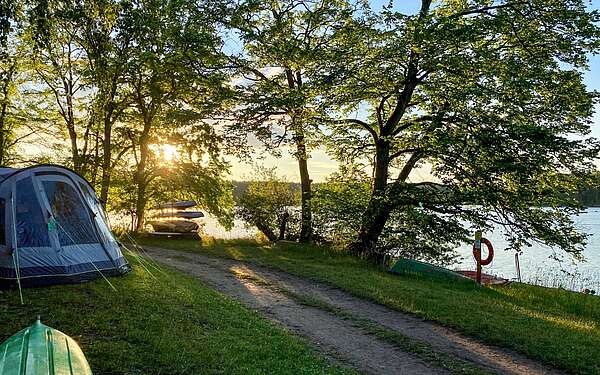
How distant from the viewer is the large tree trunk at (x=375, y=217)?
1569cm

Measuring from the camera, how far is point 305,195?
19.1 metres

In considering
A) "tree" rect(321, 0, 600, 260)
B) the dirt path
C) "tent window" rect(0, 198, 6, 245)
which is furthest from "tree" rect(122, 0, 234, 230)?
"tent window" rect(0, 198, 6, 245)

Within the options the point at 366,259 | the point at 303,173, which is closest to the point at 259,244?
the point at 303,173

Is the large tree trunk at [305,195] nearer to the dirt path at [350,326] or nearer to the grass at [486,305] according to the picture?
the grass at [486,305]

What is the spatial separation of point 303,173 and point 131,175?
300 inches

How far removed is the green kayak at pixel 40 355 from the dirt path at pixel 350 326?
3.79m

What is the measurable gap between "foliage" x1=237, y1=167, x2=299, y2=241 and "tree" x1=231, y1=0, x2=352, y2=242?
2868 mm

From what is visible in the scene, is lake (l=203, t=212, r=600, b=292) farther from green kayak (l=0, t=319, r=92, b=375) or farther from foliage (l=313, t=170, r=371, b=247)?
green kayak (l=0, t=319, r=92, b=375)

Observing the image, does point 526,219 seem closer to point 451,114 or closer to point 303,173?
point 451,114

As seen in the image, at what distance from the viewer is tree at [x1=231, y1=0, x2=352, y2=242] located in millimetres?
15578

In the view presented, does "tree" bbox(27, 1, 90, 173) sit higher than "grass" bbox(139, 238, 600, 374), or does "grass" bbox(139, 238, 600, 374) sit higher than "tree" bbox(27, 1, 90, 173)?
"tree" bbox(27, 1, 90, 173)

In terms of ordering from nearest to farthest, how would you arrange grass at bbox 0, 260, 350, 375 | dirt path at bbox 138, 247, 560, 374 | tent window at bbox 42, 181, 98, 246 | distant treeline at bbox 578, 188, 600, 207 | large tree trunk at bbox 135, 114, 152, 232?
1. grass at bbox 0, 260, 350, 375
2. dirt path at bbox 138, 247, 560, 374
3. tent window at bbox 42, 181, 98, 246
4. distant treeline at bbox 578, 188, 600, 207
5. large tree trunk at bbox 135, 114, 152, 232

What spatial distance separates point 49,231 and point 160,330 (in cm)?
360

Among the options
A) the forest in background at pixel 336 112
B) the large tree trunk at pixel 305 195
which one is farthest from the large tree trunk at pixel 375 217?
the large tree trunk at pixel 305 195
